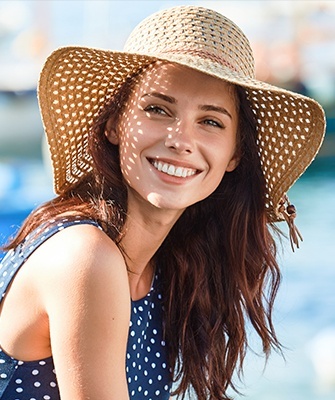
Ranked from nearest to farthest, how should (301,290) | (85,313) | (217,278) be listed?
(85,313)
(217,278)
(301,290)

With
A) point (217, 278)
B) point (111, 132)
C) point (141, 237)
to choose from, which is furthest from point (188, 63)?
point (217, 278)

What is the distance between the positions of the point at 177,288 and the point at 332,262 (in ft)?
22.7

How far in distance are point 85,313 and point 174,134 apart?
504mm

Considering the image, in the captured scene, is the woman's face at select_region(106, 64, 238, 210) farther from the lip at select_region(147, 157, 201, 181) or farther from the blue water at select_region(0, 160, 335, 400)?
the blue water at select_region(0, 160, 335, 400)

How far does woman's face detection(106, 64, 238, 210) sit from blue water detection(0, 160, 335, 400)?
74 centimetres

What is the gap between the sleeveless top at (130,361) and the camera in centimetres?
206

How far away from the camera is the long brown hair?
252cm

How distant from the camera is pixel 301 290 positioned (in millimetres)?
8469

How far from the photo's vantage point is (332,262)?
30.3 feet

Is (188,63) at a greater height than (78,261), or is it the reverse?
(188,63)

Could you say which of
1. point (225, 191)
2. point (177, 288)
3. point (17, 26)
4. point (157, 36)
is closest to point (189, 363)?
point (177, 288)

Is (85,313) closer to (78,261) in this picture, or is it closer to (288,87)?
(78,261)

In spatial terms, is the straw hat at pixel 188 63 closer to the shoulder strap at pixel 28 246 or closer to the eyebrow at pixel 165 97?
the eyebrow at pixel 165 97

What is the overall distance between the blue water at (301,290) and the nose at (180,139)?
2.73ft
